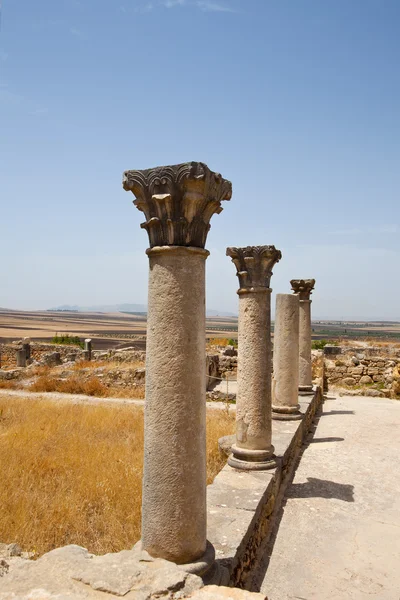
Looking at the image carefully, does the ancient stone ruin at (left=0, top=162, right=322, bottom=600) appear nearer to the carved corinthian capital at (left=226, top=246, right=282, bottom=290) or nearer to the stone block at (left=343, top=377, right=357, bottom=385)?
the carved corinthian capital at (left=226, top=246, right=282, bottom=290)

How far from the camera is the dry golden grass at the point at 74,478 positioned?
4.39m

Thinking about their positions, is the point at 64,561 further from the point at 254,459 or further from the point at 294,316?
the point at 294,316

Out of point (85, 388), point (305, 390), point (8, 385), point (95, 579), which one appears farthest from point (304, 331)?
point (8, 385)

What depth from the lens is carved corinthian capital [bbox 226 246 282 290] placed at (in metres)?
5.73

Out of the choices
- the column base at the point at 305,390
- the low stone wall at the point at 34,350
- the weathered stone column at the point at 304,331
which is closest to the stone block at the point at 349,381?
the weathered stone column at the point at 304,331

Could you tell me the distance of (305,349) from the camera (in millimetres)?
11602

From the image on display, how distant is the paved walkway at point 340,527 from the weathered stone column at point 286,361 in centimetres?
78

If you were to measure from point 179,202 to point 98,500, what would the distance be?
382 cm

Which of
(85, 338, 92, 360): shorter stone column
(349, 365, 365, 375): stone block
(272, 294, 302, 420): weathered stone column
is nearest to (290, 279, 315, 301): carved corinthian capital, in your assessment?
(272, 294, 302, 420): weathered stone column

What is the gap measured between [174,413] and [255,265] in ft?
10.6

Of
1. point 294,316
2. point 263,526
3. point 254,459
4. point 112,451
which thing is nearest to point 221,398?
point 294,316

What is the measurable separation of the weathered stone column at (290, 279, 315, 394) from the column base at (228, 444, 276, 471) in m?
5.97

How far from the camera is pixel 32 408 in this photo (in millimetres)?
10828

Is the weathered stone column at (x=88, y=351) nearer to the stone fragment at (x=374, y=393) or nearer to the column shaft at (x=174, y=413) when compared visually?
the stone fragment at (x=374, y=393)
